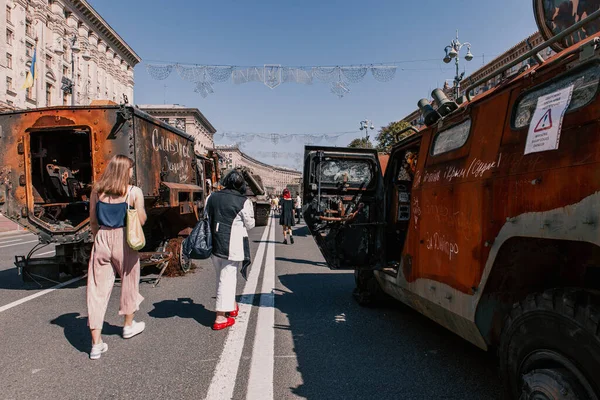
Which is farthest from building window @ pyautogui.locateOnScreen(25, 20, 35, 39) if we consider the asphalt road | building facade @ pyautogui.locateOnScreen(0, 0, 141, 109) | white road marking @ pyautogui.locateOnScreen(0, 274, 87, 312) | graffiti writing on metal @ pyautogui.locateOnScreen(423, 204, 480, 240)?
graffiti writing on metal @ pyautogui.locateOnScreen(423, 204, 480, 240)

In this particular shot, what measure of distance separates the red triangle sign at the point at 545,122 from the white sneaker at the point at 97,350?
397cm

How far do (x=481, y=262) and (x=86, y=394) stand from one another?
3.01 metres

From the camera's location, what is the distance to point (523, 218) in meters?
2.18

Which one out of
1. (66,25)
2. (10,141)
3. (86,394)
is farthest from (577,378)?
(66,25)

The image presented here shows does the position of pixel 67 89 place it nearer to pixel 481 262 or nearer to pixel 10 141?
pixel 10 141

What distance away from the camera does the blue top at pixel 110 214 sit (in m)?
3.89

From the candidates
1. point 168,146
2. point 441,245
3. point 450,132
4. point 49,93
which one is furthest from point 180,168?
point 49,93

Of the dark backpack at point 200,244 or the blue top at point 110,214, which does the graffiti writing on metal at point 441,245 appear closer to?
the dark backpack at point 200,244

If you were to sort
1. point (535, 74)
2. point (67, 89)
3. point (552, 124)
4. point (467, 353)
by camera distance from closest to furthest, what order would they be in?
1. point (552, 124)
2. point (535, 74)
3. point (467, 353)
4. point (67, 89)

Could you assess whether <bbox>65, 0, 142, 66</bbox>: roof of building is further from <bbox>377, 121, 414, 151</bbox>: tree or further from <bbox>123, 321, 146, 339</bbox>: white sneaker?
<bbox>123, 321, 146, 339</bbox>: white sneaker

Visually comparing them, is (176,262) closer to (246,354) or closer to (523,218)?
(246,354)

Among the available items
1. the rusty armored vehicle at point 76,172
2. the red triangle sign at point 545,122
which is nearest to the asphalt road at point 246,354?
the rusty armored vehicle at point 76,172

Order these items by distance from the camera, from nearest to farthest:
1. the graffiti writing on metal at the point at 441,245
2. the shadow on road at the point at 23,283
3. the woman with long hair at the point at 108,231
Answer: the graffiti writing on metal at the point at 441,245
the woman with long hair at the point at 108,231
the shadow on road at the point at 23,283

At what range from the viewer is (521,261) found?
245cm
